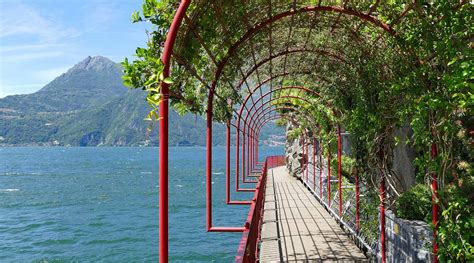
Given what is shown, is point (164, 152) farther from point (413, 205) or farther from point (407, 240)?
point (413, 205)

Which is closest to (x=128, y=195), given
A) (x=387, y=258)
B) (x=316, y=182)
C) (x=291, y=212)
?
(x=316, y=182)

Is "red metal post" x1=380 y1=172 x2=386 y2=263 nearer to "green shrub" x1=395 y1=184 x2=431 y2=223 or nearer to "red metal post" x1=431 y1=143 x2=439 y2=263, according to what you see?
"green shrub" x1=395 y1=184 x2=431 y2=223

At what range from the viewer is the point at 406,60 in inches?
174

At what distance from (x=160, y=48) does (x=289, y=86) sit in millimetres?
8311

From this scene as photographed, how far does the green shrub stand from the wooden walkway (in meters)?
1.90

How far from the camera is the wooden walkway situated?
7.21 metres

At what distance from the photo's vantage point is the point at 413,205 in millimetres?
5270

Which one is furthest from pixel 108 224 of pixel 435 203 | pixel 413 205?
pixel 435 203

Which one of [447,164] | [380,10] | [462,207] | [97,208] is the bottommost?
[97,208]

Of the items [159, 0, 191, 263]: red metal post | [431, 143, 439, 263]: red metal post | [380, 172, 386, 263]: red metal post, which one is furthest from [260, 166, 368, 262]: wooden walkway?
[159, 0, 191, 263]: red metal post

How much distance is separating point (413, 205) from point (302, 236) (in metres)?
3.84

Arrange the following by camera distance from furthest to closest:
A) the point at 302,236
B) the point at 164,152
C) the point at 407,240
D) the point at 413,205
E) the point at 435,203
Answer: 1. the point at 302,236
2. the point at 413,205
3. the point at 407,240
4. the point at 435,203
5. the point at 164,152

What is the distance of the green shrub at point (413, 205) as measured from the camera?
523 cm

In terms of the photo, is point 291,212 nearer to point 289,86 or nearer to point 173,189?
point 289,86
